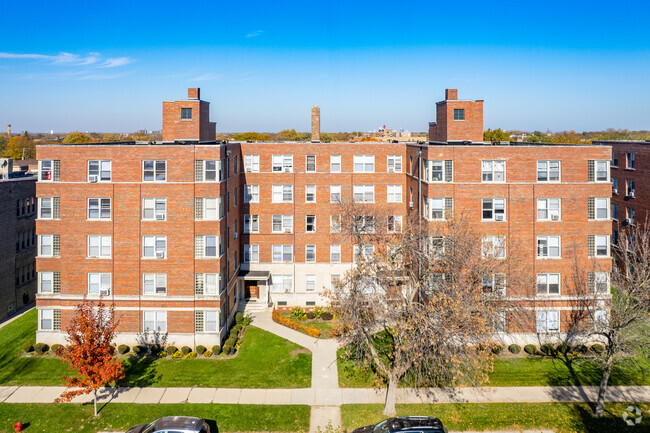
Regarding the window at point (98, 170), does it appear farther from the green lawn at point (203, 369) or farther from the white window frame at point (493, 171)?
the white window frame at point (493, 171)

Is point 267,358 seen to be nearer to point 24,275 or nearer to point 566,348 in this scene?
point 566,348

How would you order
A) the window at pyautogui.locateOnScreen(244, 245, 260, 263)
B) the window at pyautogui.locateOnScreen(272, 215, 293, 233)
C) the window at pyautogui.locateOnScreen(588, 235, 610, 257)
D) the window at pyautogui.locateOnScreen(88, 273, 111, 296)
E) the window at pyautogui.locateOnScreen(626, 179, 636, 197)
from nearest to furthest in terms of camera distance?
the window at pyautogui.locateOnScreen(88, 273, 111, 296)
the window at pyautogui.locateOnScreen(588, 235, 610, 257)
the window at pyautogui.locateOnScreen(272, 215, 293, 233)
the window at pyautogui.locateOnScreen(244, 245, 260, 263)
the window at pyautogui.locateOnScreen(626, 179, 636, 197)

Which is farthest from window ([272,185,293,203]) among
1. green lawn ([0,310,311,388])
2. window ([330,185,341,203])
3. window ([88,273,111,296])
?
window ([88,273,111,296])

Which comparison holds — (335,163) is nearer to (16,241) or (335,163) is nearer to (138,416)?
(138,416)

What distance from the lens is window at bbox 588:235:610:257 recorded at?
3469cm

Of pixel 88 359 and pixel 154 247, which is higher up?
pixel 154 247

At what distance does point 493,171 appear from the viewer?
34.4m

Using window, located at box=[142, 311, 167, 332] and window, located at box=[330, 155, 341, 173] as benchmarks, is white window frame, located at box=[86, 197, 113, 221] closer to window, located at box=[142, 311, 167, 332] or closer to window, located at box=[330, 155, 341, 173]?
window, located at box=[142, 311, 167, 332]

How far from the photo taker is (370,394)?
27703 millimetres

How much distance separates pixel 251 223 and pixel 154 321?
13.3 meters

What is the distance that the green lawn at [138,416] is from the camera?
24.4 meters

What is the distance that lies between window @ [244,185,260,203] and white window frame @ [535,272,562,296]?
24.6 meters

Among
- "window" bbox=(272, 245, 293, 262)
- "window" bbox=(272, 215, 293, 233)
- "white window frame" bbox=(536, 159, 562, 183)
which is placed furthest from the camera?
"window" bbox=(272, 245, 293, 262)

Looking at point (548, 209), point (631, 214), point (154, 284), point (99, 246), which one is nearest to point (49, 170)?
point (99, 246)
